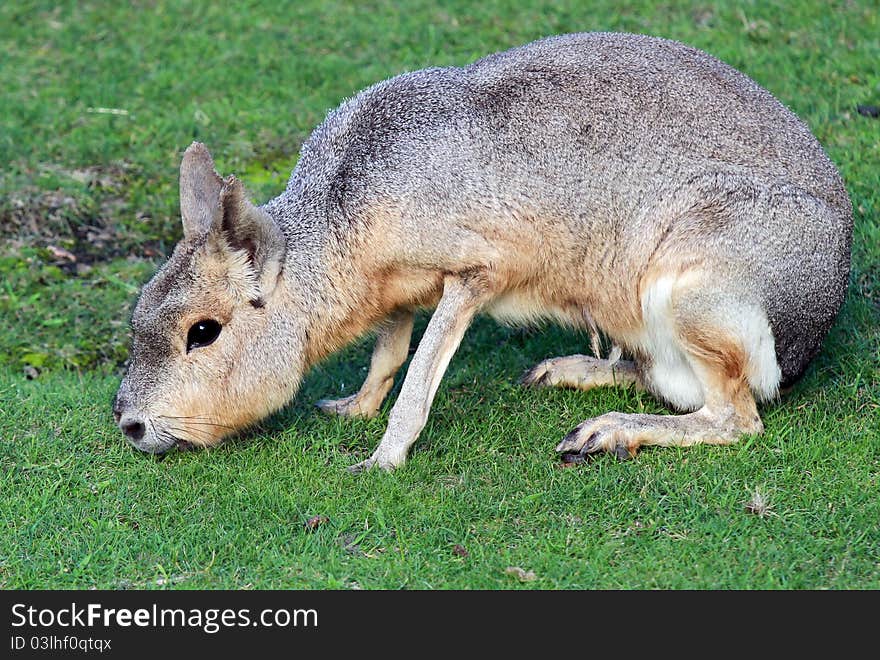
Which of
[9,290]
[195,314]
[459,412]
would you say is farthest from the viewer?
[9,290]

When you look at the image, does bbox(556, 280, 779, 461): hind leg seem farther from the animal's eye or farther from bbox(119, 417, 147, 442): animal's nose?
bbox(119, 417, 147, 442): animal's nose

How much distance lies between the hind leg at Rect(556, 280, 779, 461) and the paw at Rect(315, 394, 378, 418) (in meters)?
1.01

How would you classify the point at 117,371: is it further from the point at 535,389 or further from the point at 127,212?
the point at 535,389

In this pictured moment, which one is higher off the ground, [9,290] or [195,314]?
[195,314]

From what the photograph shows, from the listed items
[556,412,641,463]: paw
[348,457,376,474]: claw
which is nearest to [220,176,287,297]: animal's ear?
[348,457,376,474]: claw

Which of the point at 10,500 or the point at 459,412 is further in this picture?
the point at 459,412

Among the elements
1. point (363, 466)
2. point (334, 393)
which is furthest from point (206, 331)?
point (334, 393)

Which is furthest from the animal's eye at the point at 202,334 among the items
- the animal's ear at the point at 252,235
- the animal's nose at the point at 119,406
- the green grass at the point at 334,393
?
the green grass at the point at 334,393

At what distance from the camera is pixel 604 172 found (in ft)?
17.9

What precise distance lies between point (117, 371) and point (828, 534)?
378cm
